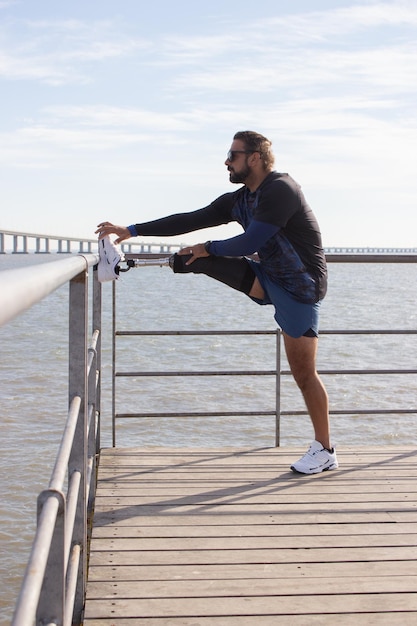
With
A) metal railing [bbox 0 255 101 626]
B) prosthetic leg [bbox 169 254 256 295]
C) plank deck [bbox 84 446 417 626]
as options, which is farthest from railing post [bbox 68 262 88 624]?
prosthetic leg [bbox 169 254 256 295]

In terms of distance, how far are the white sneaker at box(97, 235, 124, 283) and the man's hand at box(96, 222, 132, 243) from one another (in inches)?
9.8

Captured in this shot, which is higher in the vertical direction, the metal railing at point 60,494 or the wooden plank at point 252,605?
the metal railing at point 60,494

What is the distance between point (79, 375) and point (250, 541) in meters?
1.16

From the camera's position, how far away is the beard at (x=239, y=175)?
3.98 metres

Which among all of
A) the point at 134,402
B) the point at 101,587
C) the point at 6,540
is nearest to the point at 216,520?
the point at 101,587

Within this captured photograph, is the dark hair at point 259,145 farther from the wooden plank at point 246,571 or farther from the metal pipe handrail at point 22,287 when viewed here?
the metal pipe handrail at point 22,287

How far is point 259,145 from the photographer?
3971 millimetres

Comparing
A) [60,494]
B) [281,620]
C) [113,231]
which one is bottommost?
[281,620]

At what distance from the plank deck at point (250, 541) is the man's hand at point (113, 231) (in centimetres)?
105

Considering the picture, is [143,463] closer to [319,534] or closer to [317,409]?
[317,409]

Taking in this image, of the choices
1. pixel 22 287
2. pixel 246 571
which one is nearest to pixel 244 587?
pixel 246 571

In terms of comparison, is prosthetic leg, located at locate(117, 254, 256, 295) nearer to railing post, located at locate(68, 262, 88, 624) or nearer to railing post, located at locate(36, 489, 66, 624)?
railing post, located at locate(68, 262, 88, 624)

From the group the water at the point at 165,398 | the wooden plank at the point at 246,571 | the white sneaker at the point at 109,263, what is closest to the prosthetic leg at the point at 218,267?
the white sneaker at the point at 109,263

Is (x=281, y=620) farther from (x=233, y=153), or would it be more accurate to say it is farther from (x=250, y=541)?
(x=233, y=153)
